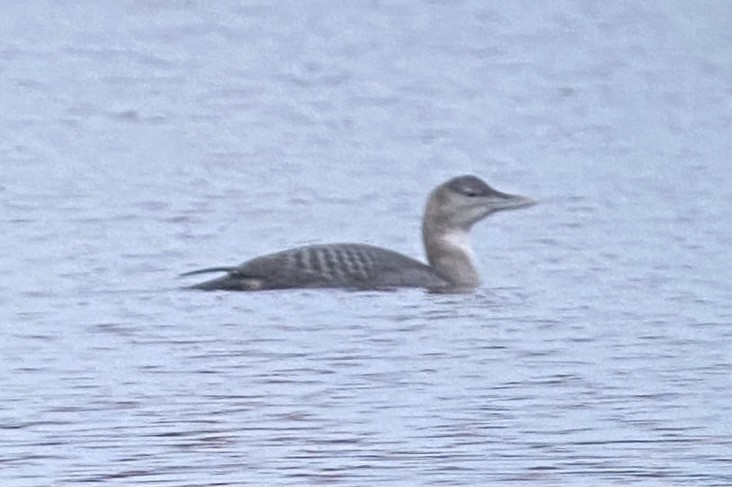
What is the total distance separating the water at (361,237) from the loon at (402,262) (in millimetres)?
98

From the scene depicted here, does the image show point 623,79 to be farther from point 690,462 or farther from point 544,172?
point 690,462

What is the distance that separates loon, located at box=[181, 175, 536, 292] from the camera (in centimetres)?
1099

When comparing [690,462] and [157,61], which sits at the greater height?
[157,61]

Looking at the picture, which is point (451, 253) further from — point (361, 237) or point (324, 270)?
point (361, 237)

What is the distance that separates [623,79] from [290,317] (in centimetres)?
729

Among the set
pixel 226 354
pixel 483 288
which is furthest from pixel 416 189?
pixel 226 354

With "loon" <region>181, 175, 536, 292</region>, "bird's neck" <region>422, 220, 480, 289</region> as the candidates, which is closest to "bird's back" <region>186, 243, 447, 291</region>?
"loon" <region>181, 175, 536, 292</region>

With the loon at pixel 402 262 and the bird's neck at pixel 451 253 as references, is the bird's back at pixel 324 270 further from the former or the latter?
the bird's neck at pixel 451 253

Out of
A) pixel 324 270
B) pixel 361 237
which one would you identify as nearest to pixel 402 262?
pixel 324 270

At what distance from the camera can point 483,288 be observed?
11.2 m

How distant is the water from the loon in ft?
0.32

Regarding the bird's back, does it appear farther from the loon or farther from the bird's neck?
the bird's neck

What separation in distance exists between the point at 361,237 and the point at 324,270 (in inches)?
49.2

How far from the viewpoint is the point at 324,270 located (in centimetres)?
1103
